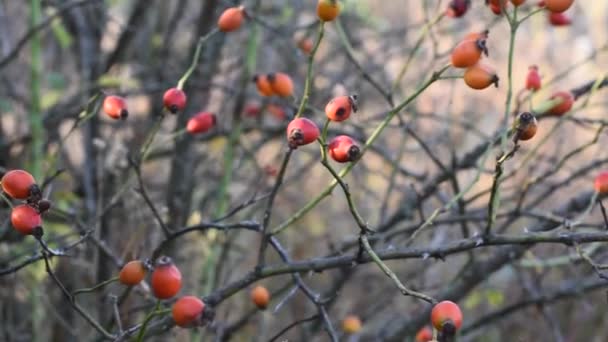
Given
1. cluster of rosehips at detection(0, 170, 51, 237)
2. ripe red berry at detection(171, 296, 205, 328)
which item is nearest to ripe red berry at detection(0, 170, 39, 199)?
cluster of rosehips at detection(0, 170, 51, 237)

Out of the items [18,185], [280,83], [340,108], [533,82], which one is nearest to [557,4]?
[533,82]

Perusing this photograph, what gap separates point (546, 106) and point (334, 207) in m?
3.87

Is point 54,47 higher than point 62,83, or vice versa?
point 54,47

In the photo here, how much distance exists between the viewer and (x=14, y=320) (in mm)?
3092

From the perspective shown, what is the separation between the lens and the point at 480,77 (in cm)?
124

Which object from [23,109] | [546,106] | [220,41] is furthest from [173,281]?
[23,109]

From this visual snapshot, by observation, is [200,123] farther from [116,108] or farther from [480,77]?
[480,77]

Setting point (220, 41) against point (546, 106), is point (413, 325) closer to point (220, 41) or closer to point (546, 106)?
point (546, 106)

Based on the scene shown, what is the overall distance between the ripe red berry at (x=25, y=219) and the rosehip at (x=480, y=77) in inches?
27.5

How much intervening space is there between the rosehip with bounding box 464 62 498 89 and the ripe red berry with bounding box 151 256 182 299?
548mm

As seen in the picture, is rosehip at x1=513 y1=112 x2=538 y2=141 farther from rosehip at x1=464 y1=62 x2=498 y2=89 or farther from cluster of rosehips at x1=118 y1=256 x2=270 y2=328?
cluster of rosehips at x1=118 y1=256 x2=270 y2=328

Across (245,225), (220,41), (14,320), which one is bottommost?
(245,225)

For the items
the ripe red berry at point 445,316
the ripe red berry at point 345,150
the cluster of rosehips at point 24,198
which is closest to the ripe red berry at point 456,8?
the ripe red berry at point 345,150

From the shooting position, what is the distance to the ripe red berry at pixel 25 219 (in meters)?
1.16
